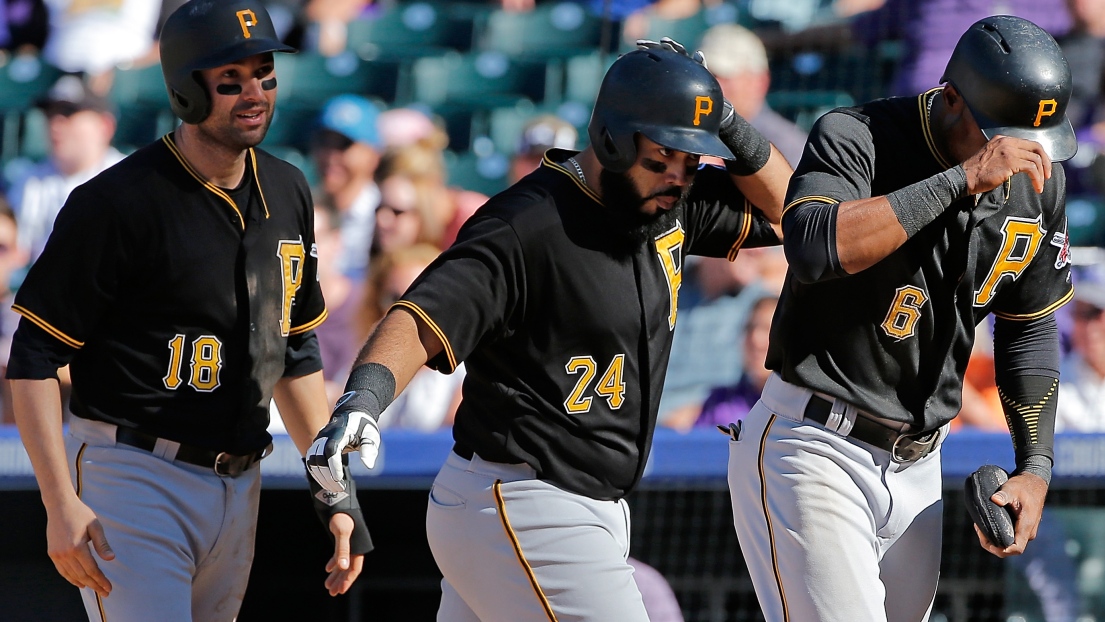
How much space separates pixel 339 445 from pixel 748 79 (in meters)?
4.15

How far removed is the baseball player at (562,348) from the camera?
7.13ft

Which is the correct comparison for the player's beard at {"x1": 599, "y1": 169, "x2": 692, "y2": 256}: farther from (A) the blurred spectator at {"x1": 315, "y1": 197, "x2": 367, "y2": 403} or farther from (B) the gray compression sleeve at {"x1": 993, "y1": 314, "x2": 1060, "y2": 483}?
(A) the blurred spectator at {"x1": 315, "y1": 197, "x2": 367, "y2": 403}

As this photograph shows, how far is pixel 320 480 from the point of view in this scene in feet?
6.30

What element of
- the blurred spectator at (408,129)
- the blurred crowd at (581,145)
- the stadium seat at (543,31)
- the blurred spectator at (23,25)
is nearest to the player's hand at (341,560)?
Answer: the blurred crowd at (581,145)

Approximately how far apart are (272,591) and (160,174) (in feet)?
8.66

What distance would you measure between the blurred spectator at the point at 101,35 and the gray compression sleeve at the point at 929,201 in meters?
5.24

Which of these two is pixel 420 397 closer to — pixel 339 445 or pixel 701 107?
pixel 701 107

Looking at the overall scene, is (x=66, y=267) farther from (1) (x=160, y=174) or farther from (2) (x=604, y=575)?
(2) (x=604, y=575)

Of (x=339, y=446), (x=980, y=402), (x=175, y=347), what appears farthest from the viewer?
(x=980, y=402)

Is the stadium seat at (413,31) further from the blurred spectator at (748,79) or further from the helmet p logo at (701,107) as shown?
the helmet p logo at (701,107)

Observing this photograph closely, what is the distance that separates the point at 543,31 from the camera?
6.47 meters

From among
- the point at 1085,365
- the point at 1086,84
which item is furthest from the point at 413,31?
the point at 1085,365

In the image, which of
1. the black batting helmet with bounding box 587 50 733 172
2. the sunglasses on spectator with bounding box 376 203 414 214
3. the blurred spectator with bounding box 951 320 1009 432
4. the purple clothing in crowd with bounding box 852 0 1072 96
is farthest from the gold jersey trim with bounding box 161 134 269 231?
the purple clothing in crowd with bounding box 852 0 1072 96

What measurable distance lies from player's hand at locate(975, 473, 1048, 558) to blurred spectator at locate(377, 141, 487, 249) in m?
3.01
